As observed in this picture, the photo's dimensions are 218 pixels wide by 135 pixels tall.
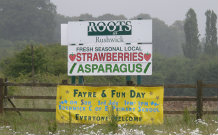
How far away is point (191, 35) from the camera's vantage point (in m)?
76.5

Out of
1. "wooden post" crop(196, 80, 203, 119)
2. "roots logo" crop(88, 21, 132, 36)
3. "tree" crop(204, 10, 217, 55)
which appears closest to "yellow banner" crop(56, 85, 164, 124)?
"wooden post" crop(196, 80, 203, 119)

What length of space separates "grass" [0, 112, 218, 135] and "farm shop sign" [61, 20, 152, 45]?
120 inches

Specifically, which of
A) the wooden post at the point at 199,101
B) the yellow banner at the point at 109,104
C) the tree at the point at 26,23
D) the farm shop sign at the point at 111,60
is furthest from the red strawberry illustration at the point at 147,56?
the tree at the point at 26,23

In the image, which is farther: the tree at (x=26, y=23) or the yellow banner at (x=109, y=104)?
the tree at (x=26, y=23)

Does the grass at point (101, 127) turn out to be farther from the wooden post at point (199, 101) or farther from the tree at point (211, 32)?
the tree at point (211, 32)

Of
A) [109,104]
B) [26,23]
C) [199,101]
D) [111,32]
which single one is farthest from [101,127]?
[26,23]

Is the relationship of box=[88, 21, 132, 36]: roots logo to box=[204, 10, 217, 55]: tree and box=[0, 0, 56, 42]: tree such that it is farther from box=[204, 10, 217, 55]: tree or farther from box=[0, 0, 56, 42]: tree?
box=[0, 0, 56, 42]: tree

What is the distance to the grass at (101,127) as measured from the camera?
9102 millimetres

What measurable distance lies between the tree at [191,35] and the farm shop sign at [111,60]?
66.0m

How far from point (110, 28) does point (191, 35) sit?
66911mm

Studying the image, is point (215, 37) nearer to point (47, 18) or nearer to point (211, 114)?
point (47, 18)

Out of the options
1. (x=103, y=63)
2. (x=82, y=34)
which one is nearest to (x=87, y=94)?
(x=103, y=63)

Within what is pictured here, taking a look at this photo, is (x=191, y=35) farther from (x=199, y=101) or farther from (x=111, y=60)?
(x=199, y=101)

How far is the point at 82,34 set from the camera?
1241 centimetres
